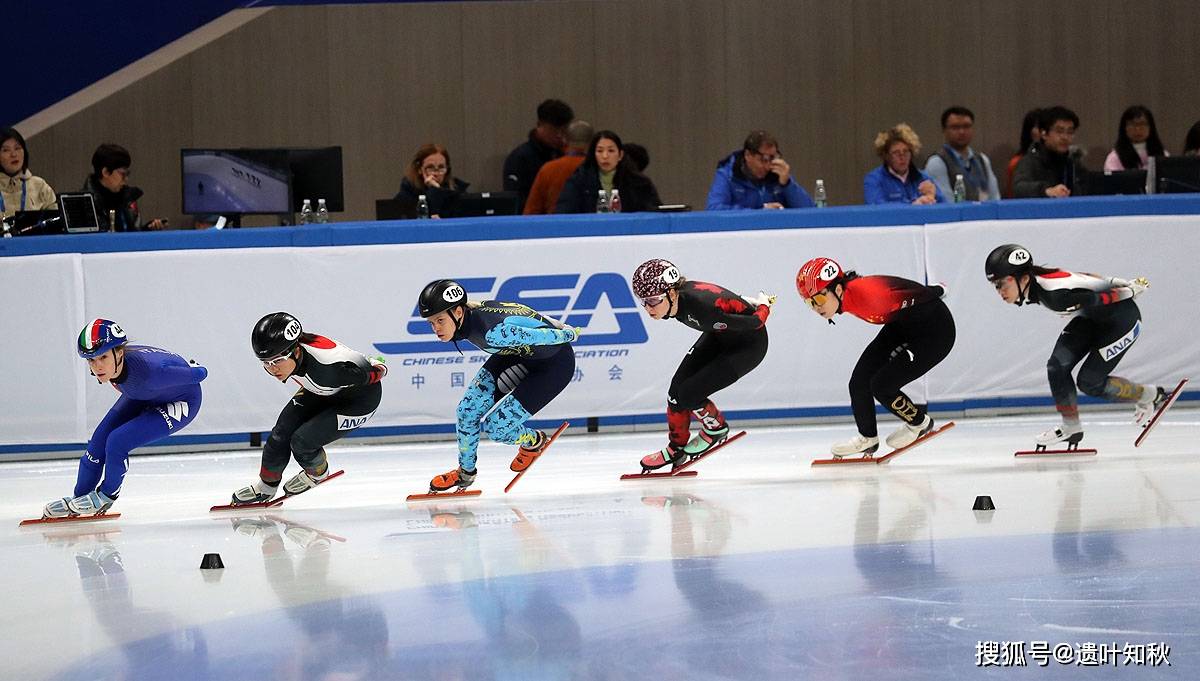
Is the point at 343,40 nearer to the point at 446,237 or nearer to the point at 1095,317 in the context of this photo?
the point at 446,237

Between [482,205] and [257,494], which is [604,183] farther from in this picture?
[257,494]

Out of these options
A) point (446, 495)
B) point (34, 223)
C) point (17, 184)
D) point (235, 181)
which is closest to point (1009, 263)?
point (446, 495)

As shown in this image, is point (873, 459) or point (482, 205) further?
point (482, 205)

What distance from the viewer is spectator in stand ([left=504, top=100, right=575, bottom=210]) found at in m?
11.4

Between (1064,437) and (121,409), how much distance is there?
16.8ft

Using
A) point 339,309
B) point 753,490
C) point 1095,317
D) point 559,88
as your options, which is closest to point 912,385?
point 1095,317

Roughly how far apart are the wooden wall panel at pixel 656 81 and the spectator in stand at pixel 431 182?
113 inches

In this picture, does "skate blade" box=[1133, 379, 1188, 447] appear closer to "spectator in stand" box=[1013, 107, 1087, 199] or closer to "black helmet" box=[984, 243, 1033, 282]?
"black helmet" box=[984, 243, 1033, 282]

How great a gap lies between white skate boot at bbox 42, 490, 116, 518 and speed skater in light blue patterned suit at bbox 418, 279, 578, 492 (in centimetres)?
163

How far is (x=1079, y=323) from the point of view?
8.56 meters

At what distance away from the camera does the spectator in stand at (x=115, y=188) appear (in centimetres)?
993

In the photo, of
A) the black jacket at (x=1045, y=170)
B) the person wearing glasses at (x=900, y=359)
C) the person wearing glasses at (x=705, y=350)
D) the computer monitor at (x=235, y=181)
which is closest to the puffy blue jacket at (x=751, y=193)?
the black jacket at (x=1045, y=170)

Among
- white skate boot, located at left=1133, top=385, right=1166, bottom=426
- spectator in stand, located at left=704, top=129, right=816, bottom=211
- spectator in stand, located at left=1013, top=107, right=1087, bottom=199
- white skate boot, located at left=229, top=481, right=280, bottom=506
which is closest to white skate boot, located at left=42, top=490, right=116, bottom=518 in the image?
white skate boot, located at left=229, top=481, right=280, bottom=506

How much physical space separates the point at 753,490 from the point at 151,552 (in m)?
2.95
